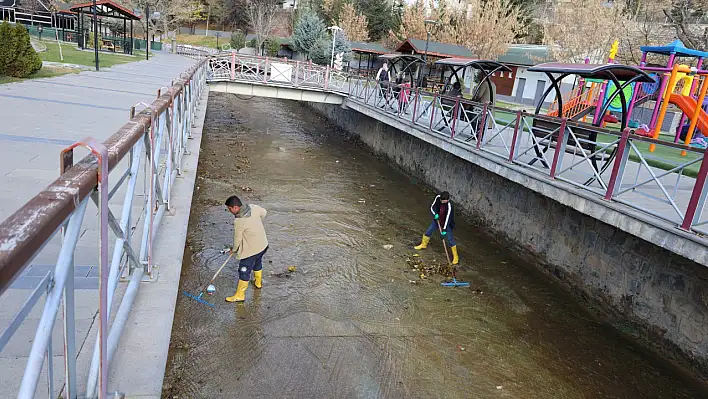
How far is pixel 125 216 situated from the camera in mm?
2975

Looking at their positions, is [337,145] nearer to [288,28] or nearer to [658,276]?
[658,276]

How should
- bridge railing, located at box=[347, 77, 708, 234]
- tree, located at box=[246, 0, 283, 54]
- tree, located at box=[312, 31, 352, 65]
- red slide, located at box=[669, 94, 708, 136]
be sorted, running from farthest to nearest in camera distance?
tree, located at box=[246, 0, 283, 54] < tree, located at box=[312, 31, 352, 65] < red slide, located at box=[669, 94, 708, 136] < bridge railing, located at box=[347, 77, 708, 234]

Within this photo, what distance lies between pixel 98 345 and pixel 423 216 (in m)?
10.5

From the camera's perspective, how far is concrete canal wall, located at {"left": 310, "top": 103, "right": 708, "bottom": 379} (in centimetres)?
641

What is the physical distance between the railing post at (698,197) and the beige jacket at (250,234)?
488 centimetres

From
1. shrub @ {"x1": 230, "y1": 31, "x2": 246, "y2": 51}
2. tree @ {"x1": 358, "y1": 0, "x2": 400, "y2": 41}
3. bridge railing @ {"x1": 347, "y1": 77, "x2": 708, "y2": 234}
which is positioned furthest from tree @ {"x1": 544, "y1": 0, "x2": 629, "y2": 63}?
shrub @ {"x1": 230, "y1": 31, "x2": 246, "y2": 51}

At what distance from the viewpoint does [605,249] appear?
26.5 feet

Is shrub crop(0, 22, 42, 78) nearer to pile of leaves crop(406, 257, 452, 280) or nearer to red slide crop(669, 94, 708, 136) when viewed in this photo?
pile of leaves crop(406, 257, 452, 280)

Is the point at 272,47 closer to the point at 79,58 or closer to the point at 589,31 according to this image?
the point at 79,58

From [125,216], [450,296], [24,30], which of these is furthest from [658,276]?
[24,30]

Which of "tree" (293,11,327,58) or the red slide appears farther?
"tree" (293,11,327,58)

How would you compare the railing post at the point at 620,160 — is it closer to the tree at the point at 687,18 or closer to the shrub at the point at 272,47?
the tree at the point at 687,18

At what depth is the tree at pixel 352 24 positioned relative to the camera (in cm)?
4350

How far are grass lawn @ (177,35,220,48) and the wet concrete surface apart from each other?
5543 centimetres
